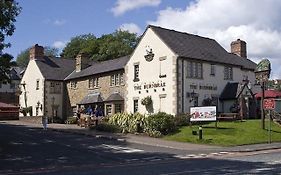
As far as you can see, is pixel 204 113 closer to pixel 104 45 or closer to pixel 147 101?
pixel 147 101

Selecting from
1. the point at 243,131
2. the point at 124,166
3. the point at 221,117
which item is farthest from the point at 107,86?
the point at 124,166

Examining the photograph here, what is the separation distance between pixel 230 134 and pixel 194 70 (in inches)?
412

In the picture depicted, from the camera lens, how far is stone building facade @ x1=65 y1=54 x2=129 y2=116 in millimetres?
46469

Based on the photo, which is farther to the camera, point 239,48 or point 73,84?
point 73,84

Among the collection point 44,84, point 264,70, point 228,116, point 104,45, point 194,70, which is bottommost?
point 228,116

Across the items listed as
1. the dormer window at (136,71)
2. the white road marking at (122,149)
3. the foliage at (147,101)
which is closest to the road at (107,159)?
the white road marking at (122,149)

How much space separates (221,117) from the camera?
3847 centimetres

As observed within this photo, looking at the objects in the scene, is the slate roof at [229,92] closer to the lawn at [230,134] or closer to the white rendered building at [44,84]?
the lawn at [230,134]

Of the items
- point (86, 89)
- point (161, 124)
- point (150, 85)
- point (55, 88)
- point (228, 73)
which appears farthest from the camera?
point (55, 88)

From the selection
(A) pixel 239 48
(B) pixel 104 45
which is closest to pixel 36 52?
(B) pixel 104 45

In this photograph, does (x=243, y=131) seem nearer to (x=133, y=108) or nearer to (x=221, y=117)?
(x=221, y=117)

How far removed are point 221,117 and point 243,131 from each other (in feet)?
18.4

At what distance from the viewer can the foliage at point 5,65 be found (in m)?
26.2

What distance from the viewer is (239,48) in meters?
54.1
